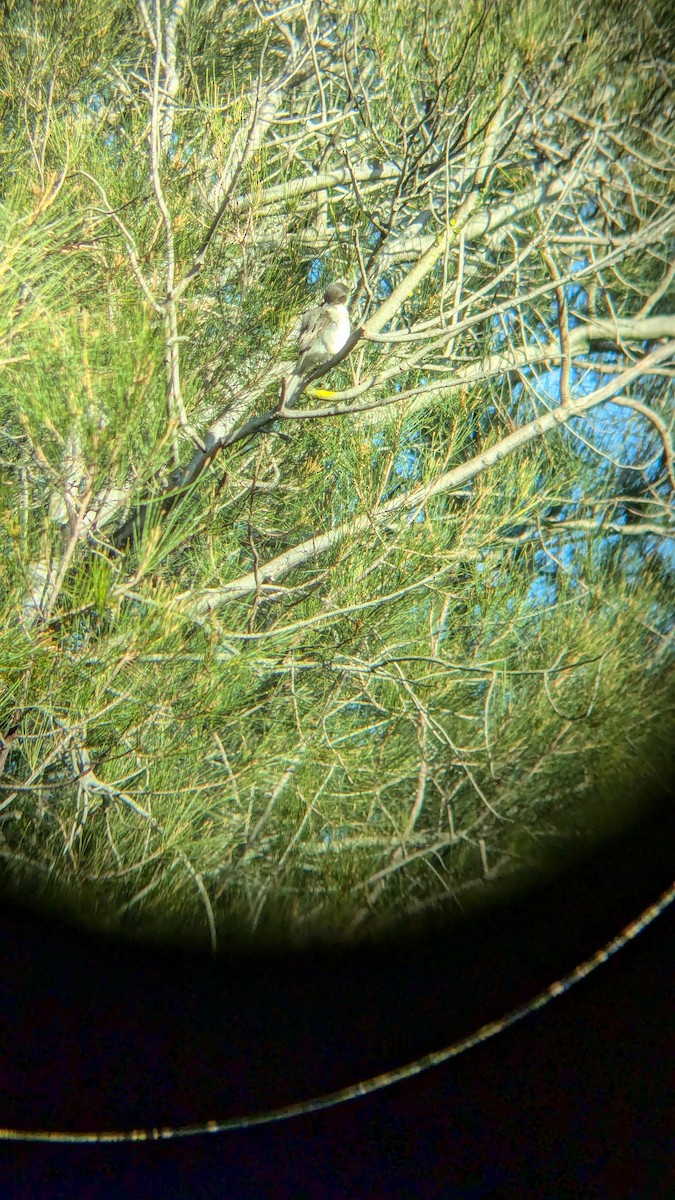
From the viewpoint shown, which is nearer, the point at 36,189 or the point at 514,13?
the point at 514,13

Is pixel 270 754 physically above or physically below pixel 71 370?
below

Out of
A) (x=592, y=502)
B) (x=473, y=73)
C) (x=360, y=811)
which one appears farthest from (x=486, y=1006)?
(x=473, y=73)

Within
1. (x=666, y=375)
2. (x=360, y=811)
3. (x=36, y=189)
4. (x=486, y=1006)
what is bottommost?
(x=486, y=1006)

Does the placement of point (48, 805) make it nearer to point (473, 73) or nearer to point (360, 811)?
point (360, 811)
